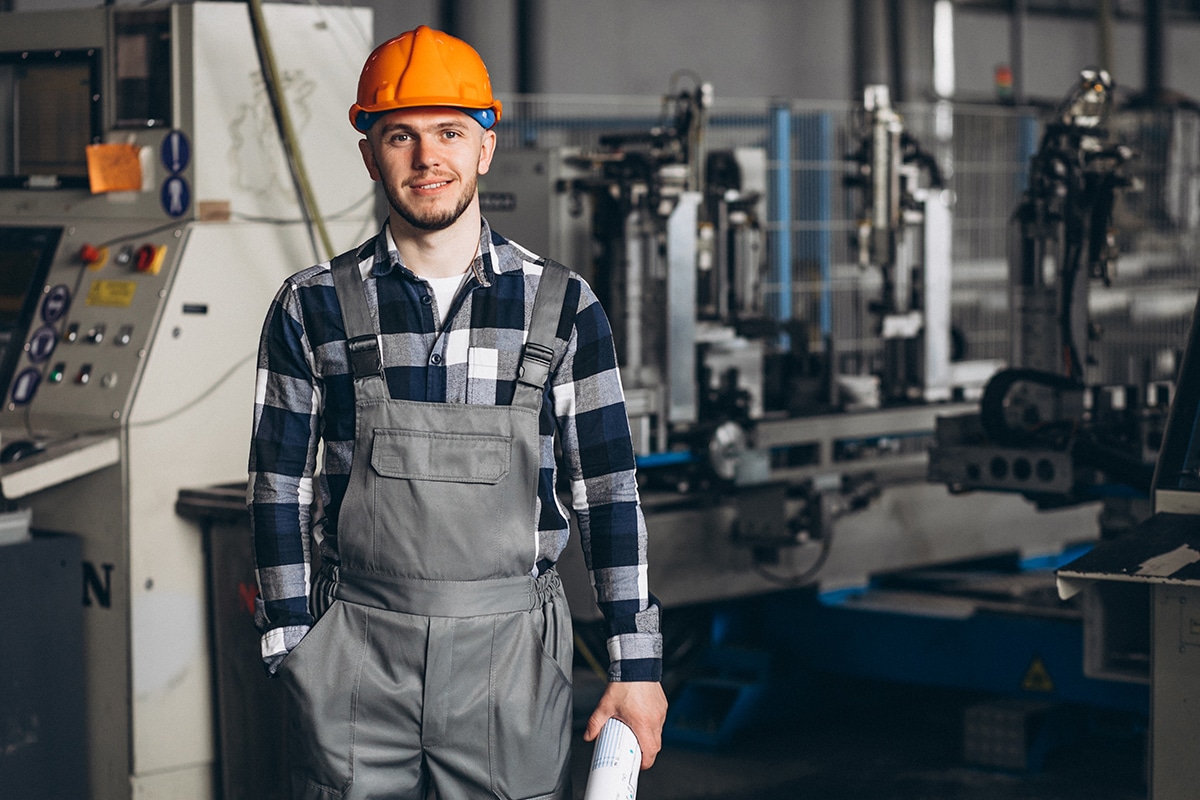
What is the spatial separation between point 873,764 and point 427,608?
2791mm

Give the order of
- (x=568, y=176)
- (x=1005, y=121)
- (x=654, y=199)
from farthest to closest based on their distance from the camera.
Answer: (x=1005, y=121) < (x=568, y=176) < (x=654, y=199)

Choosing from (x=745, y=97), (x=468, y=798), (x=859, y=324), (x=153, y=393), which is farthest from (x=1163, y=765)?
(x=745, y=97)

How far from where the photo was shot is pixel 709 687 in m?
4.96

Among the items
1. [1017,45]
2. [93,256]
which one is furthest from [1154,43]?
[93,256]

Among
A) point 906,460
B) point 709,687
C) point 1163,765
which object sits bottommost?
point 709,687

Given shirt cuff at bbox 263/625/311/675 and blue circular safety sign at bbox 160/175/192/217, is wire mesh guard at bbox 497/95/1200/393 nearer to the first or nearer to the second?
blue circular safety sign at bbox 160/175/192/217

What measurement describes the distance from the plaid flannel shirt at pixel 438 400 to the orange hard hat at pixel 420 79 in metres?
0.18

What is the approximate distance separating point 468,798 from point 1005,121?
729cm

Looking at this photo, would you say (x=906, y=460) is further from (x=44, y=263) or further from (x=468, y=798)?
(x=468, y=798)

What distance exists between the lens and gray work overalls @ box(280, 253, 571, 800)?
6.84 feet

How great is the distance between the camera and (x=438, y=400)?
2.14 metres

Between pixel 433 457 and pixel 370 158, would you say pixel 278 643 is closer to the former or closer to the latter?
pixel 433 457

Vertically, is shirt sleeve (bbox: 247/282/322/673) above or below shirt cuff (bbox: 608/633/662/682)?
above

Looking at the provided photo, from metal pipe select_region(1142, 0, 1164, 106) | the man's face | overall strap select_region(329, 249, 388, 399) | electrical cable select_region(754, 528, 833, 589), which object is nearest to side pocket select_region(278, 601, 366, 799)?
overall strap select_region(329, 249, 388, 399)
